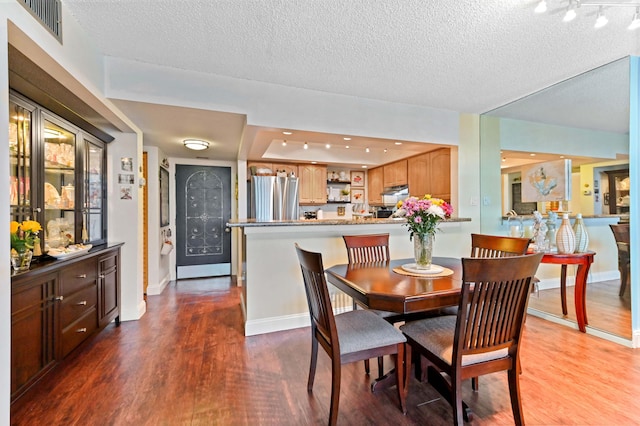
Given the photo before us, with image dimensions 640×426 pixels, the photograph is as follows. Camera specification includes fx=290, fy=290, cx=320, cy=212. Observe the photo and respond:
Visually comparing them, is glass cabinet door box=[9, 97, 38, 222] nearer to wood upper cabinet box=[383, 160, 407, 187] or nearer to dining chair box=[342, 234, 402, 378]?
dining chair box=[342, 234, 402, 378]

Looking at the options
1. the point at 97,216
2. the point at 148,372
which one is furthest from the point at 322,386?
the point at 97,216

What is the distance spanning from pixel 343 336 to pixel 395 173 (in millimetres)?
3930

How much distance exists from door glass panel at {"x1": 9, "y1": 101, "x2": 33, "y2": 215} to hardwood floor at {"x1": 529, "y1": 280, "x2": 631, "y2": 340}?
4731 mm

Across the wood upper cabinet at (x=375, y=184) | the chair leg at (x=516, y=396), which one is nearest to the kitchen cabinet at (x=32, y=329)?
the chair leg at (x=516, y=396)

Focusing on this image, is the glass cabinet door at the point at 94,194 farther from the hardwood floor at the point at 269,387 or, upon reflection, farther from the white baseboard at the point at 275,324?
the white baseboard at the point at 275,324

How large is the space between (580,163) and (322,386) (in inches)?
150

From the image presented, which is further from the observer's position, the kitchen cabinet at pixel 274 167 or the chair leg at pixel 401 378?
the kitchen cabinet at pixel 274 167

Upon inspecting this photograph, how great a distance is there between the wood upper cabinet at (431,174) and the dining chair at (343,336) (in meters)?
2.72

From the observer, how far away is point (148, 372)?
211 centimetres

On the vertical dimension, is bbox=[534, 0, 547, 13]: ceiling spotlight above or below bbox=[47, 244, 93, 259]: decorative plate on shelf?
above

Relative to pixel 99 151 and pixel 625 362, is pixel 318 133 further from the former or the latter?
pixel 625 362

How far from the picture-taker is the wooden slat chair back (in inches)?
103

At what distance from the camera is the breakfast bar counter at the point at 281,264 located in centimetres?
283

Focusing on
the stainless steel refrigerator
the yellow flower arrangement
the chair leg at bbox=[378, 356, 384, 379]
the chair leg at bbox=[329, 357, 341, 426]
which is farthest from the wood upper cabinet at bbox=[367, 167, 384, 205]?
the yellow flower arrangement
